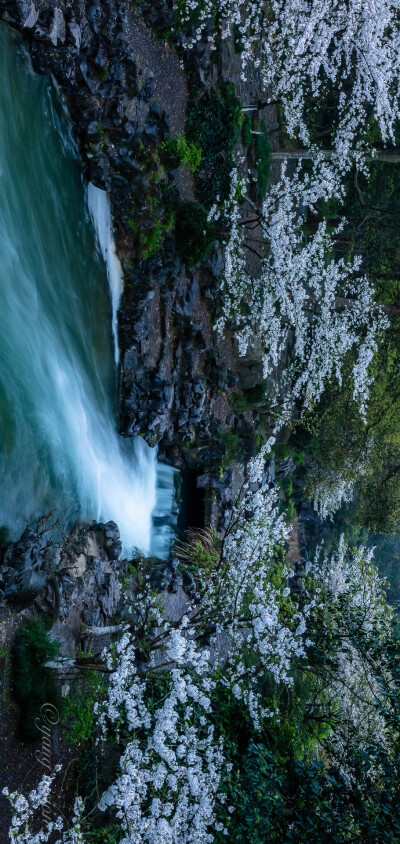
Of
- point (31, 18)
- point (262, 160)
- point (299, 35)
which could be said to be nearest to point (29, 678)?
point (31, 18)

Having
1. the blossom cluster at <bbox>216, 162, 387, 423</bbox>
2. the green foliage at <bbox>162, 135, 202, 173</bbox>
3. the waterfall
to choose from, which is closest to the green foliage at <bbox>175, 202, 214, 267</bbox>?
the green foliage at <bbox>162, 135, 202, 173</bbox>

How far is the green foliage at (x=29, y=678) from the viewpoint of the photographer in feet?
23.5

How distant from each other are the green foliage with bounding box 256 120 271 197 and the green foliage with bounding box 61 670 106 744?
10.8 metres

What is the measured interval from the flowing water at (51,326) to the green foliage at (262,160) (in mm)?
5055

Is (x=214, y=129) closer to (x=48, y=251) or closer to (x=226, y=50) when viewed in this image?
(x=226, y=50)

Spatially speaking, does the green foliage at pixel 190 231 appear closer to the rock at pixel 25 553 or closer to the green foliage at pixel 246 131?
the green foliage at pixel 246 131

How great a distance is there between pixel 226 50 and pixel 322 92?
4.90m

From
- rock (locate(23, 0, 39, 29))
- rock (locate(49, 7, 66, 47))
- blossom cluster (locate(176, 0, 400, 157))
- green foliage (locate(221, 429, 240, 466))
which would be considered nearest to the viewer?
rock (locate(23, 0, 39, 29))

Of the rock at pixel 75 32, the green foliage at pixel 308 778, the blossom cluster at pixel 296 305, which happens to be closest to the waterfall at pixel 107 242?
the rock at pixel 75 32

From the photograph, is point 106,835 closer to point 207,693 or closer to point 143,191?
point 207,693

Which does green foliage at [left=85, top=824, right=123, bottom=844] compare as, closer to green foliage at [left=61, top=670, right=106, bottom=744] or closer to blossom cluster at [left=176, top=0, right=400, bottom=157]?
green foliage at [left=61, top=670, right=106, bottom=744]

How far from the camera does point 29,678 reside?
7.19 meters

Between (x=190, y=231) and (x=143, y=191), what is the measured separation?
1.23 m

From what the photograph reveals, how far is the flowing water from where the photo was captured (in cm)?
845
